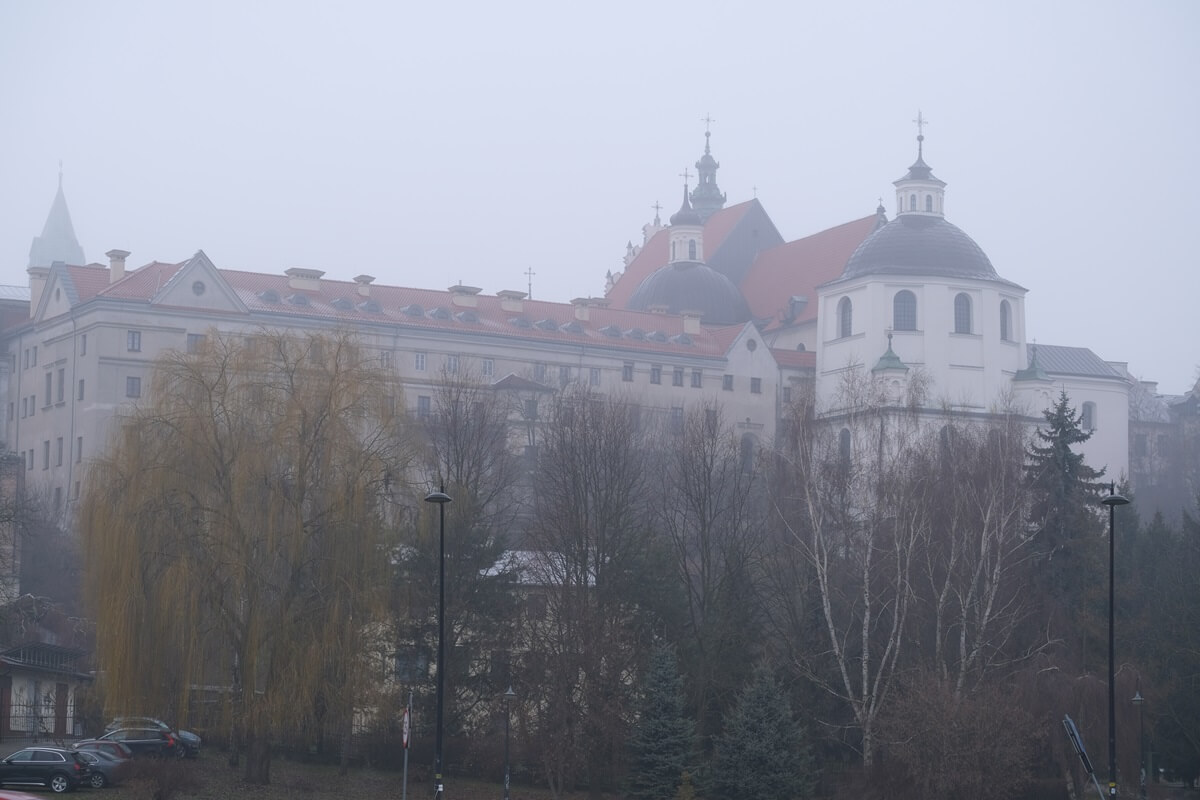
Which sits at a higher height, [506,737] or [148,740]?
[506,737]

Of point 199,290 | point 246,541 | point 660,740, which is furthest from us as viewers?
point 199,290

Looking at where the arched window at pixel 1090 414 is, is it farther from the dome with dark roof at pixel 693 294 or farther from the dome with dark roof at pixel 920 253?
the dome with dark roof at pixel 693 294

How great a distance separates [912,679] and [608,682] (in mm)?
7724

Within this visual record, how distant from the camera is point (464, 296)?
99938mm

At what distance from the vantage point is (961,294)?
95.1m

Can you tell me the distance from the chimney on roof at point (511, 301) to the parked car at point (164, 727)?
5988cm

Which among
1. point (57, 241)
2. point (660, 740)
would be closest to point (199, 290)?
point (660, 740)

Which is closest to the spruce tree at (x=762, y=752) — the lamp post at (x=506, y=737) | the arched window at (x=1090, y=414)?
the lamp post at (x=506, y=737)

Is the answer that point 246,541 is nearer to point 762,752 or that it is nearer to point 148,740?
point 148,740

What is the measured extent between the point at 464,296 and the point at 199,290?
1859 cm

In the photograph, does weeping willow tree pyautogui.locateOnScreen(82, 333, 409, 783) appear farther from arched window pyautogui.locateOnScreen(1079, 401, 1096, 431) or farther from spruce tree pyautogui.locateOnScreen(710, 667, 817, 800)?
arched window pyautogui.locateOnScreen(1079, 401, 1096, 431)

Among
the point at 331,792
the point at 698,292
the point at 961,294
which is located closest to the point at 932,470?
the point at 331,792

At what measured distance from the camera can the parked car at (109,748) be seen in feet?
127

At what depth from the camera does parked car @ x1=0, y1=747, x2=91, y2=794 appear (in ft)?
117
